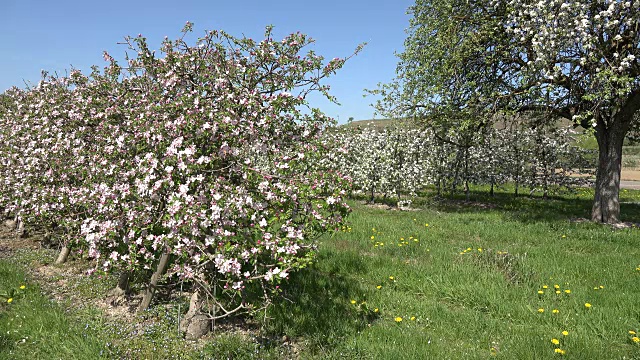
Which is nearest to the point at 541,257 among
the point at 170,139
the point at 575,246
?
the point at 575,246

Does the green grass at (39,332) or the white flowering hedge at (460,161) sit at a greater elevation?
the white flowering hedge at (460,161)

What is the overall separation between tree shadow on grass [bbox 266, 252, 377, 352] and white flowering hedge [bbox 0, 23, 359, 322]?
0.60 metres

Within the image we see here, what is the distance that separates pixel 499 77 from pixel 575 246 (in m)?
6.79

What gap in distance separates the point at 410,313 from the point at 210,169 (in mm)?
3626

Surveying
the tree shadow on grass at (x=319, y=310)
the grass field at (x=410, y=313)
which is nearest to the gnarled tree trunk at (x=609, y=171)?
the grass field at (x=410, y=313)

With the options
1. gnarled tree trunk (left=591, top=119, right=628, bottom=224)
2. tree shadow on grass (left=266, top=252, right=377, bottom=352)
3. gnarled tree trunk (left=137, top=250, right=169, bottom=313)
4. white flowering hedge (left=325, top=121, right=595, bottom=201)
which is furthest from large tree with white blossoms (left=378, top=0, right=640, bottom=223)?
gnarled tree trunk (left=137, top=250, right=169, bottom=313)

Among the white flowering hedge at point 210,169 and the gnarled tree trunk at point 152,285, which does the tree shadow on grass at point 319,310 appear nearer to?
the white flowering hedge at point 210,169

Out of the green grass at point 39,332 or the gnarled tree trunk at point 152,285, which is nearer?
the green grass at point 39,332

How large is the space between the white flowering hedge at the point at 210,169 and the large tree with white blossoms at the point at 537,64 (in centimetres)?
841

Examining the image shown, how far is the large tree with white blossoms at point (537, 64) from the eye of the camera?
10773 mm

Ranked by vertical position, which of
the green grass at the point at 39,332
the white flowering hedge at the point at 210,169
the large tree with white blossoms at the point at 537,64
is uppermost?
the large tree with white blossoms at the point at 537,64

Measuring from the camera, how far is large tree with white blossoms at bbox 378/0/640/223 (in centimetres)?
1077

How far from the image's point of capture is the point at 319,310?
5.96 metres

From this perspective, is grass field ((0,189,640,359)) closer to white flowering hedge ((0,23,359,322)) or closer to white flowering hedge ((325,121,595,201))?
white flowering hedge ((0,23,359,322))
